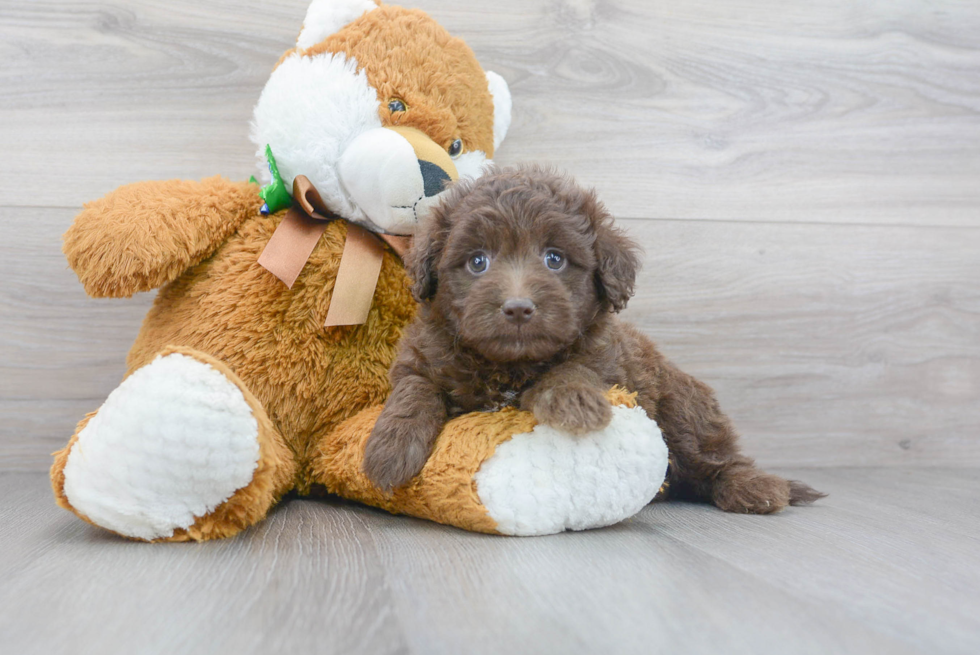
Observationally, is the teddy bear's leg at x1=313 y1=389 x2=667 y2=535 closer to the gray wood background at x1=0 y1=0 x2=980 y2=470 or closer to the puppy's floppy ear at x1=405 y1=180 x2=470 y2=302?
the puppy's floppy ear at x1=405 y1=180 x2=470 y2=302

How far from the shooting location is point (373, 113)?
4.80 feet

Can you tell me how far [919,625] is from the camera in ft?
2.91

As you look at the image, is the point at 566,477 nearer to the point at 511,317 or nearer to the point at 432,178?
the point at 511,317

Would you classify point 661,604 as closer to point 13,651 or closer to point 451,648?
point 451,648

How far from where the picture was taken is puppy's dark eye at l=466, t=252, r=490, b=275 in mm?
1253

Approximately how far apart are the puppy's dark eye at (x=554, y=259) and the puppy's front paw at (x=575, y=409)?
0.68 ft

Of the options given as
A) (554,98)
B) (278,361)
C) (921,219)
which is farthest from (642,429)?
(921,219)

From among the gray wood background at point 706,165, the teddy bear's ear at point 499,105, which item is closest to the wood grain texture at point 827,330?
the gray wood background at point 706,165

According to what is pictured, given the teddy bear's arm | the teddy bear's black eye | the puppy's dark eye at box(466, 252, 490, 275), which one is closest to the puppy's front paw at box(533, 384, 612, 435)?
the puppy's dark eye at box(466, 252, 490, 275)

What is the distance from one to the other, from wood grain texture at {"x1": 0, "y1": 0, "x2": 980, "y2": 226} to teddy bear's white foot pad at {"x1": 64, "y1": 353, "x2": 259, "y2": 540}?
91cm

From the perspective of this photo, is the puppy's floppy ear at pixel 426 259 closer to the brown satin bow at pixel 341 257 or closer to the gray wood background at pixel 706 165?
the brown satin bow at pixel 341 257

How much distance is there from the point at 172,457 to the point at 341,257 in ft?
1.84

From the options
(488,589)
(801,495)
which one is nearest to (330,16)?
(488,589)

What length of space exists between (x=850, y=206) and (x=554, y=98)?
0.90m
